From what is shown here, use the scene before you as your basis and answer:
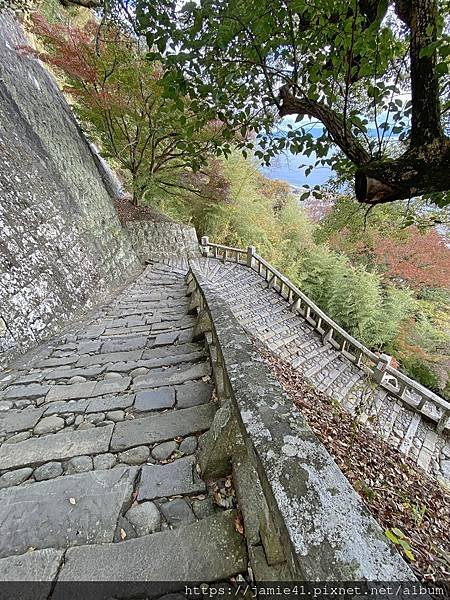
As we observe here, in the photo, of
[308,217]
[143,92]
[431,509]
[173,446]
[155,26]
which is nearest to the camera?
[173,446]

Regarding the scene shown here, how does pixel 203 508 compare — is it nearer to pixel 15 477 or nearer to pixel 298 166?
pixel 15 477

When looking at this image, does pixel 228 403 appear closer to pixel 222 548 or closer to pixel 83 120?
pixel 222 548

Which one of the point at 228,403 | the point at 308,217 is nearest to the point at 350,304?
the point at 308,217

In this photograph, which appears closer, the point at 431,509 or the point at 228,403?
the point at 228,403

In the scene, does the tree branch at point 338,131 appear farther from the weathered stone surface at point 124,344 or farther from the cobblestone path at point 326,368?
the cobblestone path at point 326,368

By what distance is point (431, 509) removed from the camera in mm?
2029

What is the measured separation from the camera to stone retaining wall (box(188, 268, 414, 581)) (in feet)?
2.10

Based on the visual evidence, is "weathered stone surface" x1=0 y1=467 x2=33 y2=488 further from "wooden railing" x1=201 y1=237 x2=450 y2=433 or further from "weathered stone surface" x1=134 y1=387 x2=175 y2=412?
"wooden railing" x1=201 y1=237 x2=450 y2=433

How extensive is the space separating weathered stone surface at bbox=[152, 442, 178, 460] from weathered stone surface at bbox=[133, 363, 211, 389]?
0.63 m

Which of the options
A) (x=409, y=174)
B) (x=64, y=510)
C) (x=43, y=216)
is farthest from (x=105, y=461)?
(x=43, y=216)

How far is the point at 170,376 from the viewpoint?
2266mm

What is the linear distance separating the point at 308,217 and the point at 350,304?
26.7 feet

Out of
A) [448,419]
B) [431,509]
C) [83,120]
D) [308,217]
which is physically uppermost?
[83,120]

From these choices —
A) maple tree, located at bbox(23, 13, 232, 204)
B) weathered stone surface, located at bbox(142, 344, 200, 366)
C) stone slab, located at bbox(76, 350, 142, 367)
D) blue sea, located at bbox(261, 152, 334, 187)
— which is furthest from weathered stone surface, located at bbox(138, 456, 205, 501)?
maple tree, located at bbox(23, 13, 232, 204)
